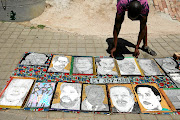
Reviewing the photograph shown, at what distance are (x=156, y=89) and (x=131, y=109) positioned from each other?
2.89 ft

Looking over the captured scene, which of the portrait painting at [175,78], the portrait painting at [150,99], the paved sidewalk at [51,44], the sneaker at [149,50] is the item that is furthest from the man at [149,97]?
the sneaker at [149,50]

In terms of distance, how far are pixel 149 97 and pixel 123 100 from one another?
1.96ft

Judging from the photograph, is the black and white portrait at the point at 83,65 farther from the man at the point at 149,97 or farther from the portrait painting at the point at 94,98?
the man at the point at 149,97

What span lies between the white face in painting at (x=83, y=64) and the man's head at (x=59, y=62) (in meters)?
0.33

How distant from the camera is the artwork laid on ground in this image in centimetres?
378

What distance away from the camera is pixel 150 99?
3154 mm

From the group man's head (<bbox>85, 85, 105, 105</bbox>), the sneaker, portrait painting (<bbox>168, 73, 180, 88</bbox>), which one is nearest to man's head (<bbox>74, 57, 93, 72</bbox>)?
man's head (<bbox>85, 85, 105, 105</bbox>)

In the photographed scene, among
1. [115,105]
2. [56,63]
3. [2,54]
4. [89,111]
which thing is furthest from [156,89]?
[2,54]

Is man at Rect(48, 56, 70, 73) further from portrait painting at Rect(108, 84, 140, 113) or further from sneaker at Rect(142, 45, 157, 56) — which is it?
sneaker at Rect(142, 45, 157, 56)

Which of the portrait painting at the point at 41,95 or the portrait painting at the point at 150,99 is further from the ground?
the portrait painting at the point at 150,99

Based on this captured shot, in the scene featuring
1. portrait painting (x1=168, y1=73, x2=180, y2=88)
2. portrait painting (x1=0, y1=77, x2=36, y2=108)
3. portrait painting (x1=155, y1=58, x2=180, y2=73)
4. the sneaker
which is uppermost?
the sneaker

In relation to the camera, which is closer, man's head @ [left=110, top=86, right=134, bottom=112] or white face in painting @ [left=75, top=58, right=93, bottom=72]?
man's head @ [left=110, top=86, right=134, bottom=112]

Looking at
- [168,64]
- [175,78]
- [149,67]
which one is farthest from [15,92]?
[168,64]

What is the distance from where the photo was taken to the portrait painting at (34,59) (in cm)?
398
